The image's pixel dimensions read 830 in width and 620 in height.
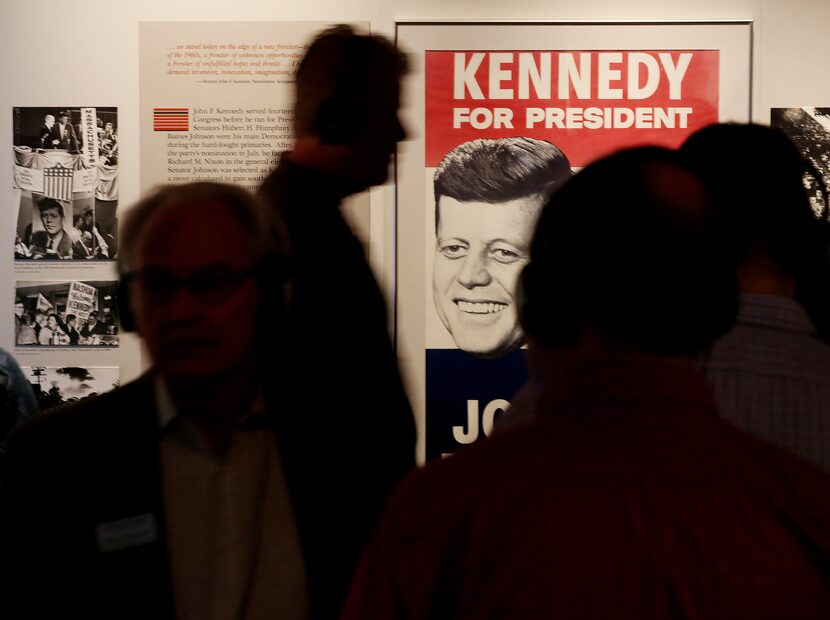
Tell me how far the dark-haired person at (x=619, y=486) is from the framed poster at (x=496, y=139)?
7.31 feet

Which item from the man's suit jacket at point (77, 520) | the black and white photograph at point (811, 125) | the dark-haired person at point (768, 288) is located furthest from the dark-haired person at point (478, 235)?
the man's suit jacket at point (77, 520)

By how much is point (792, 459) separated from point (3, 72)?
3171 millimetres

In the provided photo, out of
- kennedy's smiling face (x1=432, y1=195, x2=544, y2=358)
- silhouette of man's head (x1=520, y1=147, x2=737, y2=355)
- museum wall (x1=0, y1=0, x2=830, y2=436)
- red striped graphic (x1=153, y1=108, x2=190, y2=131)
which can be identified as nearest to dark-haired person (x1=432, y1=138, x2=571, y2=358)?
kennedy's smiling face (x1=432, y1=195, x2=544, y2=358)

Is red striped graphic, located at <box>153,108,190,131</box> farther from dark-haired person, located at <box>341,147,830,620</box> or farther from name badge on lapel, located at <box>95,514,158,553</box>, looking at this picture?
dark-haired person, located at <box>341,147,830,620</box>

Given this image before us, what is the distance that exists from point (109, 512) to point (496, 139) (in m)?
2.23

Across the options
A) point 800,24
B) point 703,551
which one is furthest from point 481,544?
point 800,24

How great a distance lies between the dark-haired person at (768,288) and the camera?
1.32m

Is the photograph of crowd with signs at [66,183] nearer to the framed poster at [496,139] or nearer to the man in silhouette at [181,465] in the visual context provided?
the framed poster at [496,139]

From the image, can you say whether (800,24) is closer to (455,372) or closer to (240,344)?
(455,372)

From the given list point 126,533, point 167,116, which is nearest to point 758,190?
point 126,533

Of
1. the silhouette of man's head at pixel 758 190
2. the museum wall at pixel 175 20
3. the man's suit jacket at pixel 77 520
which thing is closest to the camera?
the man's suit jacket at pixel 77 520

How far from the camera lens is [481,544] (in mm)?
876

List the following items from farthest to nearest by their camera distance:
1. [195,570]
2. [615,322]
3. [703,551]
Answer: [195,570]
[615,322]
[703,551]

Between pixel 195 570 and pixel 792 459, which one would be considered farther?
pixel 195 570
